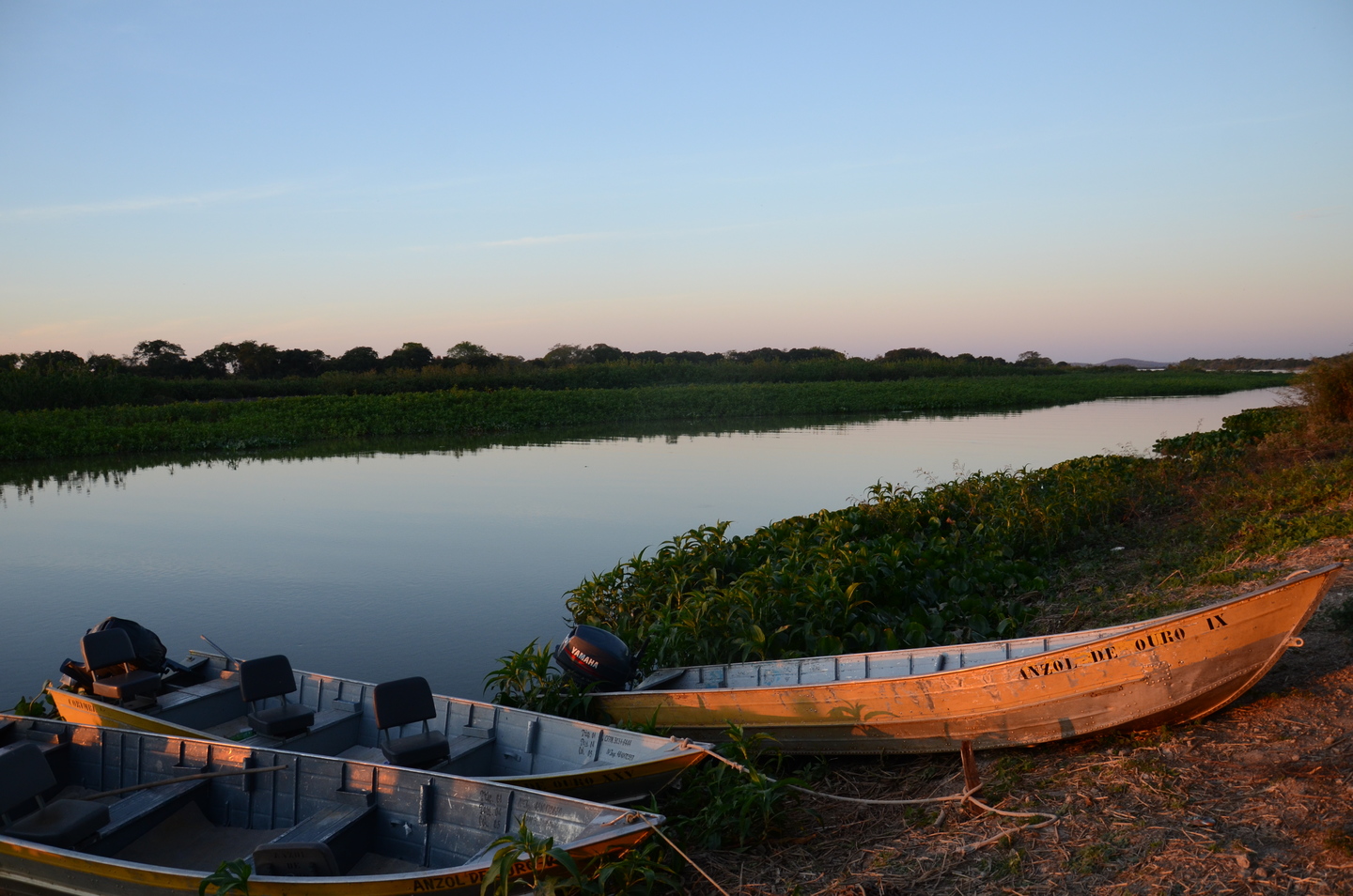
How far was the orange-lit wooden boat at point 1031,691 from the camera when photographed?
14.5 ft

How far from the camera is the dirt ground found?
3.59m

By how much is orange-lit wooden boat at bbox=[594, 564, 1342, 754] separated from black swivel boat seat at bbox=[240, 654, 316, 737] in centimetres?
223

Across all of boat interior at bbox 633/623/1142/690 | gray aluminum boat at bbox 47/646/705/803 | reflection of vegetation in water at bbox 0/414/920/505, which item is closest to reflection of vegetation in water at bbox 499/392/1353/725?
boat interior at bbox 633/623/1142/690

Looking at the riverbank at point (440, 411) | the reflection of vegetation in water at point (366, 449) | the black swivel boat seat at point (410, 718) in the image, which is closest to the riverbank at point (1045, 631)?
the black swivel boat seat at point (410, 718)

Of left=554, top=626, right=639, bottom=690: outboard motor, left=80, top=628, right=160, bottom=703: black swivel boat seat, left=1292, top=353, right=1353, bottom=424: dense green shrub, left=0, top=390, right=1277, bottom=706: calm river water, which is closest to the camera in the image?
left=554, top=626, right=639, bottom=690: outboard motor

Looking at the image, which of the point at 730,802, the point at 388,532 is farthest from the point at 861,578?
the point at 388,532

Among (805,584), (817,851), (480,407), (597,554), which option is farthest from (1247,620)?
(480,407)

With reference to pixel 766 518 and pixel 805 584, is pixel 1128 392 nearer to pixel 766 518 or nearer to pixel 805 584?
pixel 766 518

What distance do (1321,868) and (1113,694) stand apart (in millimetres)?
1292

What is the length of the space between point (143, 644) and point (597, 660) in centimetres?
368

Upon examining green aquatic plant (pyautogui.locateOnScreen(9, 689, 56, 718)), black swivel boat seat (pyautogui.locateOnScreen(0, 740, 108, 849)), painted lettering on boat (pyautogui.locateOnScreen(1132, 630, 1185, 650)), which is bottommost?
green aquatic plant (pyautogui.locateOnScreen(9, 689, 56, 718))

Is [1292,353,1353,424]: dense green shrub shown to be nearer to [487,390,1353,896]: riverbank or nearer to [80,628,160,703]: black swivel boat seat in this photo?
[487,390,1353,896]: riverbank

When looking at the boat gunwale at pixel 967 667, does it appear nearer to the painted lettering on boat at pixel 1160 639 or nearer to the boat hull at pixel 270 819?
the painted lettering on boat at pixel 1160 639

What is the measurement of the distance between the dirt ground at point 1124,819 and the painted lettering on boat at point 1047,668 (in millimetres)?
531
